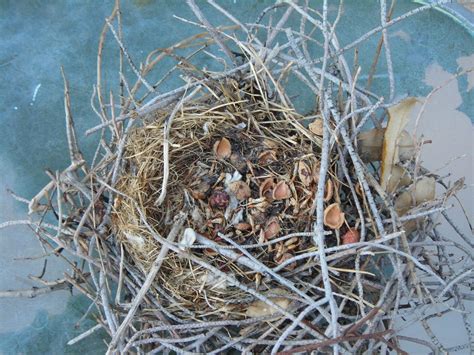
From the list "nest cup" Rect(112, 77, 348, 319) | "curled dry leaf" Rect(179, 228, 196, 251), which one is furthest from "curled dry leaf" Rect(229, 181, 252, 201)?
"curled dry leaf" Rect(179, 228, 196, 251)

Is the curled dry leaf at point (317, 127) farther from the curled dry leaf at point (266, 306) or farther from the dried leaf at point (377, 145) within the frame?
the curled dry leaf at point (266, 306)

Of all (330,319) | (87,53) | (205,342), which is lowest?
(205,342)

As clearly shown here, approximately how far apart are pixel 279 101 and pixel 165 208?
25 centimetres

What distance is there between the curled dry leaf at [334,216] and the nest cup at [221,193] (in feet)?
0.09

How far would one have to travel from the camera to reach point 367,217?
0.90 meters

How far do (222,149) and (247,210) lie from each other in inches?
4.1

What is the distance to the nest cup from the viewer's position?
90cm

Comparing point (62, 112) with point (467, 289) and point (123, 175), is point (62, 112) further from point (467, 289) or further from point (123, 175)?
point (467, 289)

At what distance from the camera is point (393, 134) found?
2.87 feet

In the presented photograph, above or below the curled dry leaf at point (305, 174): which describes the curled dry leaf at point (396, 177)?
above

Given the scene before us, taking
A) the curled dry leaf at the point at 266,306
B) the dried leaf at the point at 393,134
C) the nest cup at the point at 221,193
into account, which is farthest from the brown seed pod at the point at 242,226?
the dried leaf at the point at 393,134

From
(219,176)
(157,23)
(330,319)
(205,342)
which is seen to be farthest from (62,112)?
(330,319)

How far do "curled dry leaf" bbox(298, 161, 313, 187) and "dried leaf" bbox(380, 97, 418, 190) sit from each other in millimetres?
108

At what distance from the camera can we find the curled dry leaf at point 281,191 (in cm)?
94
